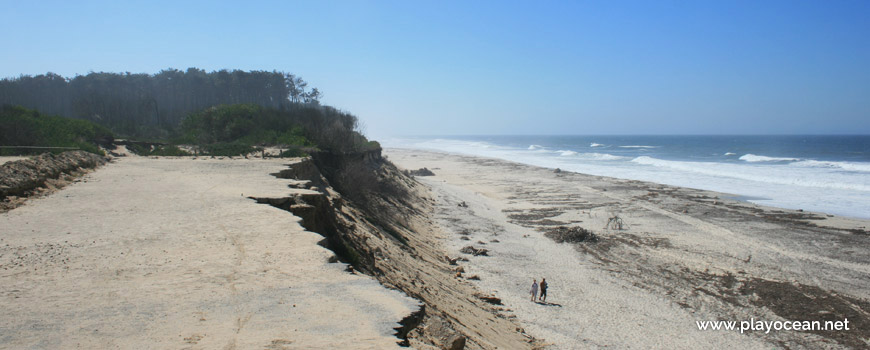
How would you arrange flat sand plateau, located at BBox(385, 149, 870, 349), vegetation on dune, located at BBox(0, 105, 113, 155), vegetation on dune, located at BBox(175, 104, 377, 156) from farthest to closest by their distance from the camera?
vegetation on dune, located at BBox(175, 104, 377, 156), vegetation on dune, located at BBox(0, 105, 113, 155), flat sand plateau, located at BBox(385, 149, 870, 349)

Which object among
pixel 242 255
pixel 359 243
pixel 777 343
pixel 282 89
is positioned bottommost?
pixel 777 343

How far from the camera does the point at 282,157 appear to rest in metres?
21.0

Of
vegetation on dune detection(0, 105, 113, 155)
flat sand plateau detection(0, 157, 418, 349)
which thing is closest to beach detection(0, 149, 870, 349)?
flat sand plateau detection(0, 157, 418, 349)

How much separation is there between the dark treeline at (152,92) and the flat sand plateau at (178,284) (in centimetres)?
5494

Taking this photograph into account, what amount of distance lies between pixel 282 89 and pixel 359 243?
71277 millimetres

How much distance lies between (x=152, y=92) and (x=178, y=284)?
77870mm

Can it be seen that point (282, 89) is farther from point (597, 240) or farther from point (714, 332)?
point (714, 332)

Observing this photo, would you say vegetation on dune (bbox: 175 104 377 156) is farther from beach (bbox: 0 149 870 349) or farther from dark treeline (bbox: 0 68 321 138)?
dark treeline (bbox: 0 68 321 138)

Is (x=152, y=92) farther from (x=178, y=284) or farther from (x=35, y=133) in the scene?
(x=178, y=284)

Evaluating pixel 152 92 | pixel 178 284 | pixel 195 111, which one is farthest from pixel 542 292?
pixel 152 92

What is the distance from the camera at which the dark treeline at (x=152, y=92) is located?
191 feet

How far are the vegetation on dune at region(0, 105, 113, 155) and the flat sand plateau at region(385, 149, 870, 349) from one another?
17.9m

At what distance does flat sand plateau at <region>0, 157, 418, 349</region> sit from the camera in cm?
445

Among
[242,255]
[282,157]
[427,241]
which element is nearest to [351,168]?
[282,157]
